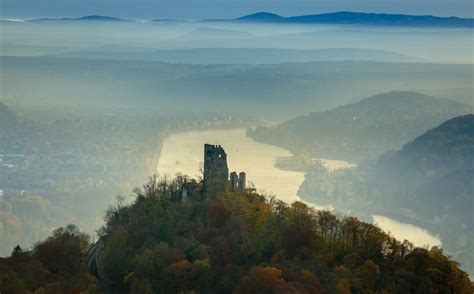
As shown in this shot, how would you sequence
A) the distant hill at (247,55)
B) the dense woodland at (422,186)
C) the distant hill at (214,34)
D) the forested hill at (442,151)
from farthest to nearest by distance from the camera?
the distant hill at (214,34), the distant hill at (247,55), the forested hill at (442,151), the dense woodland at (422,186)

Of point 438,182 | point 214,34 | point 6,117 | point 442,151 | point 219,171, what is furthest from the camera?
point 214,34

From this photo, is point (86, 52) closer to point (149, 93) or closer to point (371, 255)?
point (149, 93)

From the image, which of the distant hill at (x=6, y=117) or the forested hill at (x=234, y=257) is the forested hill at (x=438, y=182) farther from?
the distant hill at (x=6, y=117)

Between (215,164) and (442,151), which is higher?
(215,164)

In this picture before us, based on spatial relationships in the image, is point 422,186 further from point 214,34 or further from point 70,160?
point 214,34

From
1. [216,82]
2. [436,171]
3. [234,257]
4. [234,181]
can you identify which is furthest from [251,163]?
[216,82]

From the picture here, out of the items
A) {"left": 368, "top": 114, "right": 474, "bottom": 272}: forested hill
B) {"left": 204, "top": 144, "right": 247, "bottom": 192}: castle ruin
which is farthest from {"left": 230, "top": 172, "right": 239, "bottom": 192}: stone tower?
{"left": 368, "top": 114, "right": 474, "bottom": 272}: forested hill

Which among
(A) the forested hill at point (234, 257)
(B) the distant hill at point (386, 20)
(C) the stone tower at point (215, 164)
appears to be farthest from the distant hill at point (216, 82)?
(A) the forested hill at point (234, 257)

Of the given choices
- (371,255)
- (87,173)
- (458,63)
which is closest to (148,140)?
(87,173)
